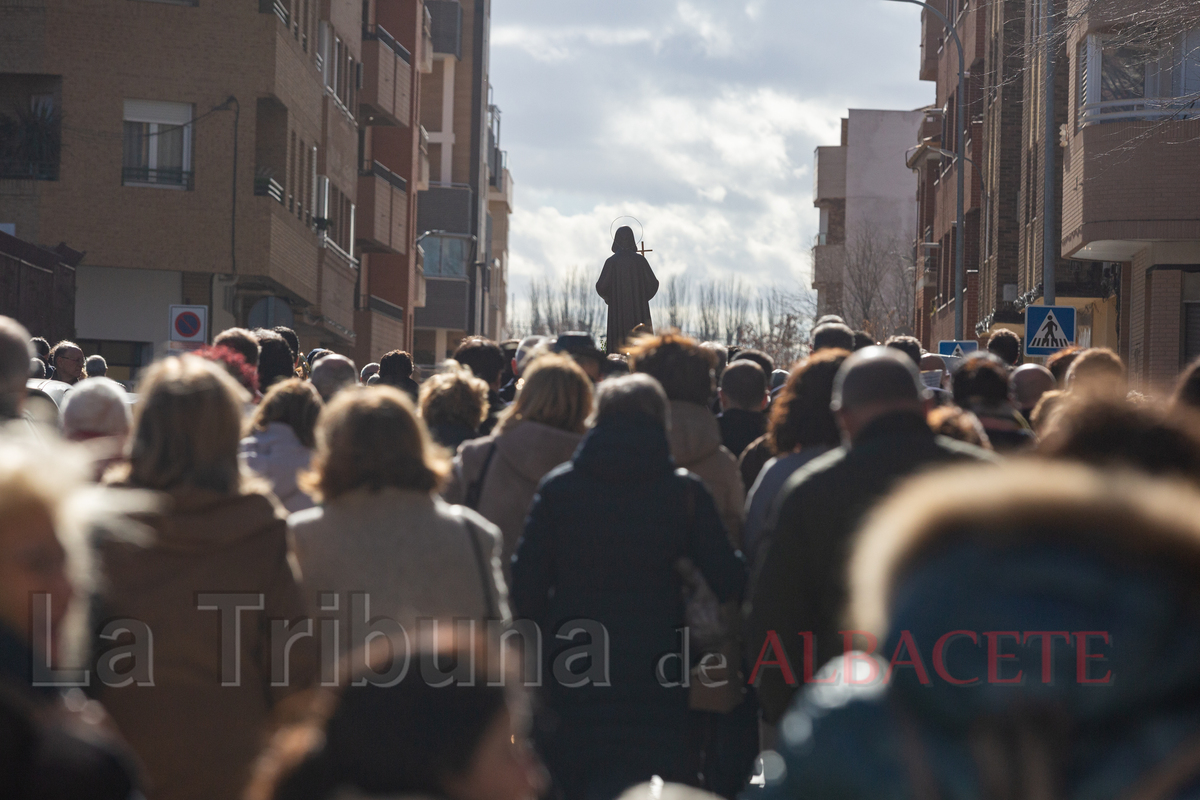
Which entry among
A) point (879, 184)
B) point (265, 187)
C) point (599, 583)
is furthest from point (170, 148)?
point (879, 184)

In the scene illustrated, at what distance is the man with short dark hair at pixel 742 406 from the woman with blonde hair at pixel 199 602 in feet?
11.9

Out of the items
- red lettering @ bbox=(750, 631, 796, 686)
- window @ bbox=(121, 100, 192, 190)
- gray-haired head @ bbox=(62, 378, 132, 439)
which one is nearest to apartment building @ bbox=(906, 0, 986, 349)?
window @ bbox=(121, 100, 192, 190)

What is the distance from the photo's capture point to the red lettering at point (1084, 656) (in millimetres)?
1700

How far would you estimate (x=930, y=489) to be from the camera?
1823 millimetres

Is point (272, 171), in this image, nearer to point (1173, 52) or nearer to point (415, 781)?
point (1173, 52)

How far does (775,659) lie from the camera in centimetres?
493

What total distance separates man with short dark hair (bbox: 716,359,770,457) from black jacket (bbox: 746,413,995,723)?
2.99 m

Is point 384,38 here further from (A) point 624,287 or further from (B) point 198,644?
(B) point 198,644

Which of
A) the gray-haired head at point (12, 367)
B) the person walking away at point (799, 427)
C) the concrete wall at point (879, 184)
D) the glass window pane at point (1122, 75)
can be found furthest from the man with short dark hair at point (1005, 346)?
the concrete wall at point (879, 184)

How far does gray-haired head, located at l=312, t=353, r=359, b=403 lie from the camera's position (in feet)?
26.6

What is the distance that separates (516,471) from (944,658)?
4.85 metres

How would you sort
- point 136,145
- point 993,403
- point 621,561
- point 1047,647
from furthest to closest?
point 136,145
point 993,403
point 621,561
point 1047,647

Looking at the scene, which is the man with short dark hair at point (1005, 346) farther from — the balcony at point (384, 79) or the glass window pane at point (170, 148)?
the balcony at point (384, 79)

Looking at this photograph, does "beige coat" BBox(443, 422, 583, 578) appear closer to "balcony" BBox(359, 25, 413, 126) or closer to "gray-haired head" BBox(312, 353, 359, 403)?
"gray-haired head" BBox(312, 353, 359, 403)
